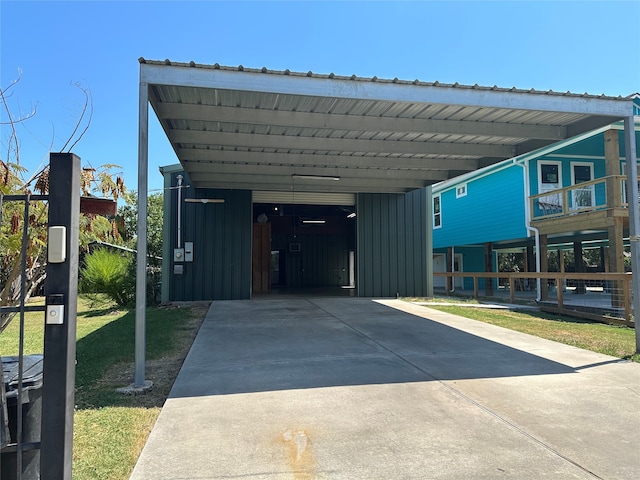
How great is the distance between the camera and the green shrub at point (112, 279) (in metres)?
11.8

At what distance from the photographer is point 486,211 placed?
17.9 m

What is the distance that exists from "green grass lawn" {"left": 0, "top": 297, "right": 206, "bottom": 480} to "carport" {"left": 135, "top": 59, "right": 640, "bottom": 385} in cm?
46

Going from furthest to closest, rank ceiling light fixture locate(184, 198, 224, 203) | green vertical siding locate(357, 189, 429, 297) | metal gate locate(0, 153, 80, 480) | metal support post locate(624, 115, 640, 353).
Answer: green vertical siding locate(357, 189, 429, 297) < ceiling light fixture locate(184, 198, 224, 203) < metal support post locate(624, 115, 640, 353) < metal gate locate(0, 153, 80, 480)

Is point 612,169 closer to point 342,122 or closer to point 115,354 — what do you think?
point 342,122

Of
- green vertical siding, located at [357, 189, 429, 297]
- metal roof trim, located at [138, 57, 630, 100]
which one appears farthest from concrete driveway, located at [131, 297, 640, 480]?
green vertical siding, located at [357, 189, 429, 297]

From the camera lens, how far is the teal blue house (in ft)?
37.8

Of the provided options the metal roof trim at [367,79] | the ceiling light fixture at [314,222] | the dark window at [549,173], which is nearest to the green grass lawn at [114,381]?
the metal roof trim at [367,79]

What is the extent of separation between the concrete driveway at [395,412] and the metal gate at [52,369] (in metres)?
0.74

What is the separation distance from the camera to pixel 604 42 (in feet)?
28.4

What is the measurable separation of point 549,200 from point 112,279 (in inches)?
558

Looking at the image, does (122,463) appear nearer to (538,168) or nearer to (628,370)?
(628,370)

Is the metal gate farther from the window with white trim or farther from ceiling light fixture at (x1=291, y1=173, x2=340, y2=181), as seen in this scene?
the window with white trim

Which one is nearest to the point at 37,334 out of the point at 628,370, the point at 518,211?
the point at 628,370

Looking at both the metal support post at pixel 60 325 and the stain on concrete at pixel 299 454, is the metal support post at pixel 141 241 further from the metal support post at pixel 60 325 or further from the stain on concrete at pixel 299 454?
the metal support post at pixel 60 325
